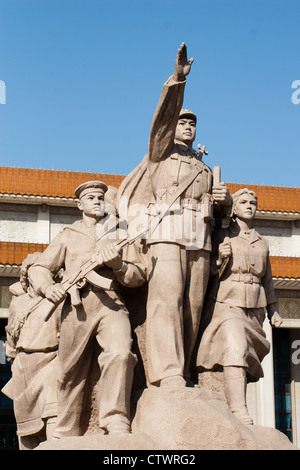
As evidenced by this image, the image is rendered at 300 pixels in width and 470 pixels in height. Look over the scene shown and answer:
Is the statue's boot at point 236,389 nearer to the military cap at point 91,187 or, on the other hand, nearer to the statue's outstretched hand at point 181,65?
the military cap at point 91,187

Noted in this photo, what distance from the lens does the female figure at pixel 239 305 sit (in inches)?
275

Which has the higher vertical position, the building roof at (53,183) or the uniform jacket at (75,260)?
the building roof at (53,183)

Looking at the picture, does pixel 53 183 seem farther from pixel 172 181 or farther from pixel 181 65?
pixel 181 65

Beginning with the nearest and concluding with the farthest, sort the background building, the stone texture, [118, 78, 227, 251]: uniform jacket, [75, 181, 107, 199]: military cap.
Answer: the stone texture < [118, 78, 227, 251]: uniform jacket < [75, 181, 107, 199]: military cap < the background building

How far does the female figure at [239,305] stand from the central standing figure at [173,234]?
18cm

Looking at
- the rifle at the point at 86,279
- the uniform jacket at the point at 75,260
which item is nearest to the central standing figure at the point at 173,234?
the uniform jacket at the point at 75,260

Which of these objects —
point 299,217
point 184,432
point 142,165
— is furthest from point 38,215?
point 184,432

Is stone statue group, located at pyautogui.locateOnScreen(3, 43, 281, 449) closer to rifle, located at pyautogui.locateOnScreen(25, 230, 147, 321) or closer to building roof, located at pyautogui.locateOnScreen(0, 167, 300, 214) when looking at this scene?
rifle, located at pyautogui.locateOnScreen(25, 230, 147, 321)

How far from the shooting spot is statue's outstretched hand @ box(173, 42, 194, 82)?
22.8 ft

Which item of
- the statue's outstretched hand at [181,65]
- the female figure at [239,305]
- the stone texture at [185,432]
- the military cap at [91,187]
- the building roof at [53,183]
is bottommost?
the stone texture at [185,432]

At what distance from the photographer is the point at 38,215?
24797 millimetres

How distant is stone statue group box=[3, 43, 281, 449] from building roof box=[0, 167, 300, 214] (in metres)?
16.1

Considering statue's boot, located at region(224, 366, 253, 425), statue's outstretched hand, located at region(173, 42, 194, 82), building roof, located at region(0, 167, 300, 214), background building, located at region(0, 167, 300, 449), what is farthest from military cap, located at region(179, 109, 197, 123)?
building roof, located at region(0, 167, 300, 214)

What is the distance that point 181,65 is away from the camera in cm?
701
